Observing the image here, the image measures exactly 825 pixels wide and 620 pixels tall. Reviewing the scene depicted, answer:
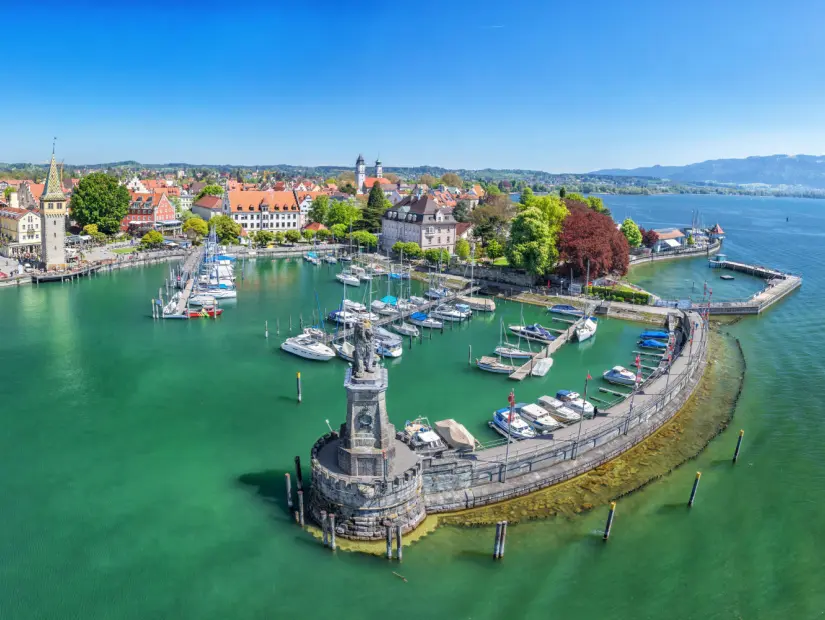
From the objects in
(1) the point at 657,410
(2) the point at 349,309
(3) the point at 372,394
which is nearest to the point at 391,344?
(2) the point at 349,309

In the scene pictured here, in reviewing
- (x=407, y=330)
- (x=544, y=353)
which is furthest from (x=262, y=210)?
(x=544, y=353)

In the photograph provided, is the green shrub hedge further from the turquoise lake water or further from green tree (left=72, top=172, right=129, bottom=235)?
green tree (left=72, top=172, right=129, bottom=235)

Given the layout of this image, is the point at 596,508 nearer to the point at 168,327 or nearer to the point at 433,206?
the point at 168,327

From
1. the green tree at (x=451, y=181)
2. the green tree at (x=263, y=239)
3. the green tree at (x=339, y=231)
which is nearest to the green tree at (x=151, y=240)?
the green tree at (x=263, y=239)

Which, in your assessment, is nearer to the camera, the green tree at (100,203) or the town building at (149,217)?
the green tree at (100,203)

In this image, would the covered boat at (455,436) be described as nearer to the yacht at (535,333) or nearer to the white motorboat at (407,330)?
the white motorboat at (407,330)

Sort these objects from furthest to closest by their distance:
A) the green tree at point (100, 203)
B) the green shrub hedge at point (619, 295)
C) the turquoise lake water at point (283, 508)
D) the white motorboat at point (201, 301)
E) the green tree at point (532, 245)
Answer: the green tree at point (100, 203) → the green tree at point (532, 245) → the green shrub hedge at point (619, 295) → the white motorboat at point (201, 301) → the turquoise lake water at point (283, 508)

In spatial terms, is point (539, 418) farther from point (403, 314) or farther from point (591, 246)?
point (591, 246)
